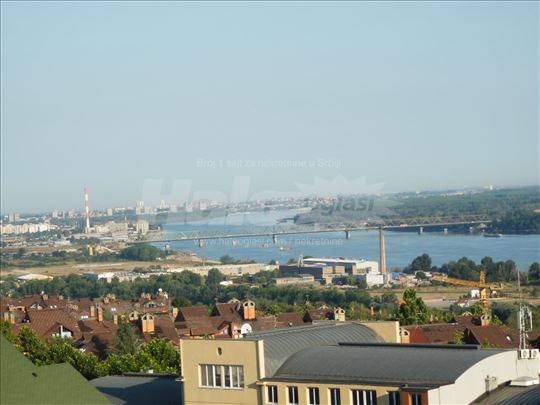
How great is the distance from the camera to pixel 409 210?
106 metres

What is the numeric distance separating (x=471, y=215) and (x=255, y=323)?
77.3 metres

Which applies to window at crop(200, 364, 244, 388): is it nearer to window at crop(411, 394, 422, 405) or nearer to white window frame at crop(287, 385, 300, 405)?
white window frame at crop(287, 385, 300, 405)

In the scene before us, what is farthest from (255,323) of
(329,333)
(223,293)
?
(223,293)

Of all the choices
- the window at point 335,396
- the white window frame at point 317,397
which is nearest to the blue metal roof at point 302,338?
the white window frame at point 317,397

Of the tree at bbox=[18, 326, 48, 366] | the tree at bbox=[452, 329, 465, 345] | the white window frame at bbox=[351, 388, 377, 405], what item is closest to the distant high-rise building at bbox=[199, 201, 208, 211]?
the tree at bbox=[452, 329, 465, 345]

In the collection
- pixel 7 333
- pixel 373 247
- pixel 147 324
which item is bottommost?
pixel 373 247

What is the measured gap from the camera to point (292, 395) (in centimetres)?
912

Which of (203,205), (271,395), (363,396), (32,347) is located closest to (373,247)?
(203,205)

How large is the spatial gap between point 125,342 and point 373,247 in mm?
66113

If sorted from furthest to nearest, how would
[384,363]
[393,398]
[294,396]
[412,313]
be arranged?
[412,313] → [294,396] → [384,363] → [393,398]

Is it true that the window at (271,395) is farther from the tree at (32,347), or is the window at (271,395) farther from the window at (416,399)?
the tree at (32,347)

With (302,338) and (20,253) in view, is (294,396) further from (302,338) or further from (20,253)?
(20,253)

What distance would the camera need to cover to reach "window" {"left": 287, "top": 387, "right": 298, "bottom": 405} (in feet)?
29.9

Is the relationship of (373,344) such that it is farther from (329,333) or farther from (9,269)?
(9,269)
